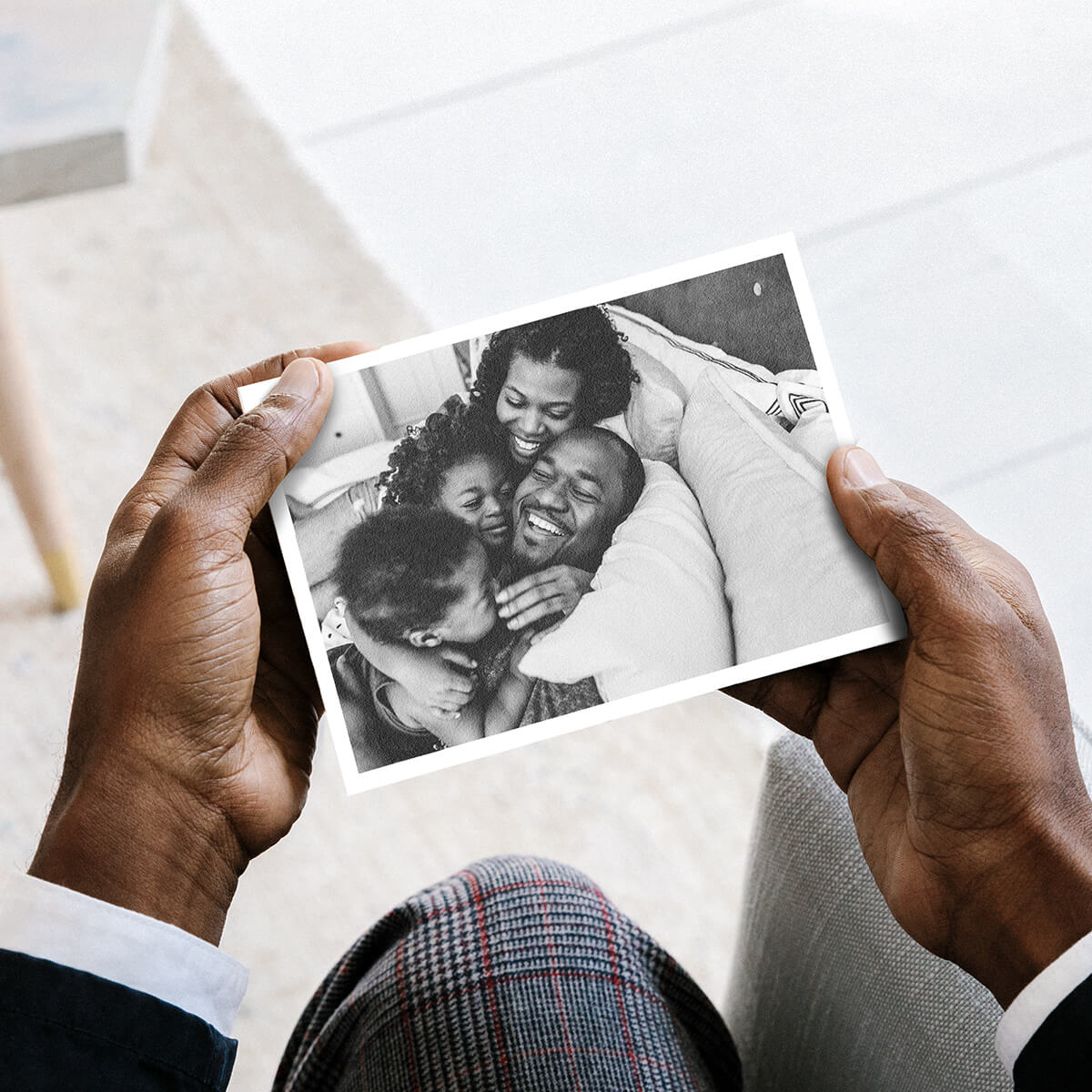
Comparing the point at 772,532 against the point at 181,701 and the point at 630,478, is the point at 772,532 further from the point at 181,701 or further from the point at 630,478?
the point at 181,701

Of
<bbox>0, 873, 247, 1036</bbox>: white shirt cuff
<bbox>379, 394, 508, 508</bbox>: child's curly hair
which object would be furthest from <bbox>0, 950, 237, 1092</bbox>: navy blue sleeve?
<bbox>379, 394, 508, 508</bbox>: child's curly hair

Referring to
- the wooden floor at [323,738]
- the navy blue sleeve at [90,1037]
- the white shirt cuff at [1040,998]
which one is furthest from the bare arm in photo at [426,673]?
the wooden floor at [323,738]

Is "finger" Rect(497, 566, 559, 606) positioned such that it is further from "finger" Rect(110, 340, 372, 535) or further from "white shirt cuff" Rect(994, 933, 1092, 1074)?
"white shirt cuff" Rect(994, 933, 1092, 1074)

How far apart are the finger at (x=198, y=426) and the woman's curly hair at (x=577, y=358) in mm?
84

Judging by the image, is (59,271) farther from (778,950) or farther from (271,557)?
(778,950)

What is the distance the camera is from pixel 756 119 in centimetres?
185

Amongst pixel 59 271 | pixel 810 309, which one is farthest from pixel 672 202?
pixel 810 309

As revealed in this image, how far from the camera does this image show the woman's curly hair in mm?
820

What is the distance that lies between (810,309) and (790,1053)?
49 centimetres

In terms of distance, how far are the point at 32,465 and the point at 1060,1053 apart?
3.62ft

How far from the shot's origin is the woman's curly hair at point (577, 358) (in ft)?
2.69

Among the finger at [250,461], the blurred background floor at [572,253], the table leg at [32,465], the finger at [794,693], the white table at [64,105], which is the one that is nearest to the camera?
the finger at [250,461]

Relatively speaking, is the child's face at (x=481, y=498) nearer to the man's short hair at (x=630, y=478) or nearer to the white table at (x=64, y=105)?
the man's short hair at (x=630, y=478)

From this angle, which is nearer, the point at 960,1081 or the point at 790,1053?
the point at 960,1081
